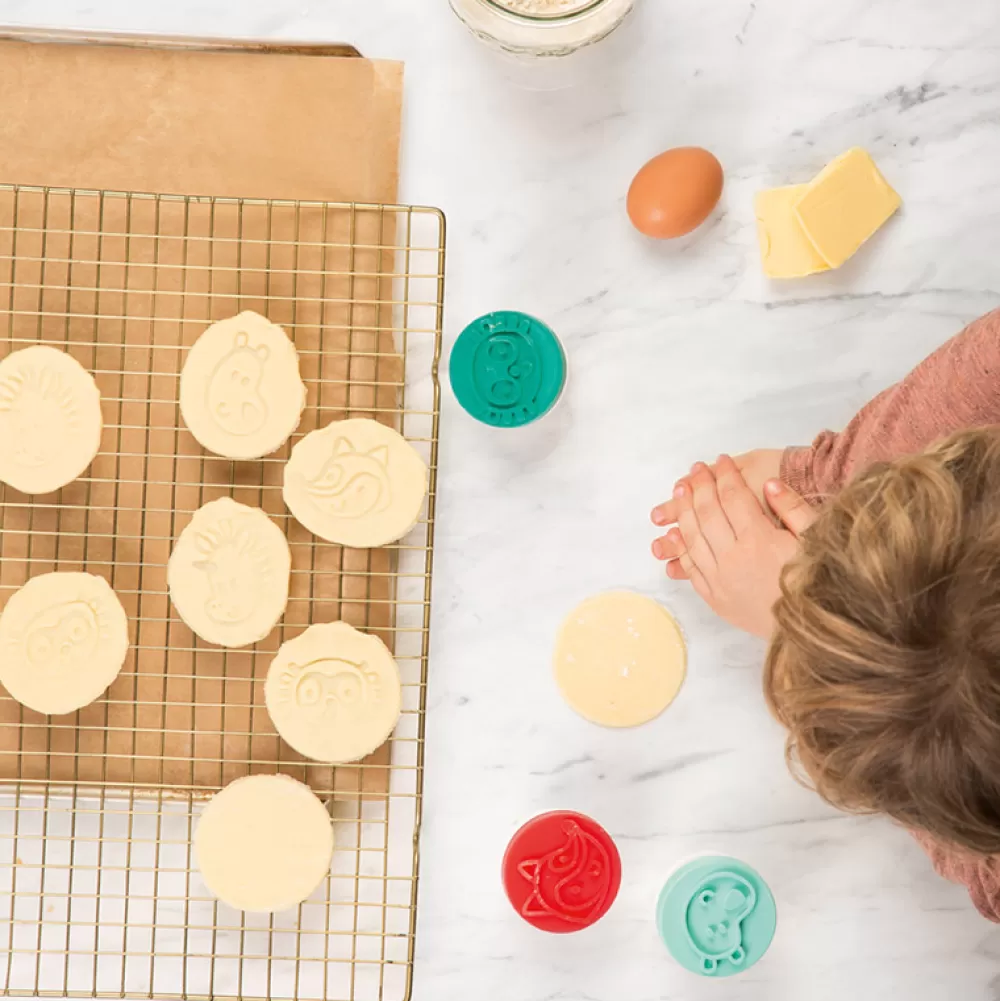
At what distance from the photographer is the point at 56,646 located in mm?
867

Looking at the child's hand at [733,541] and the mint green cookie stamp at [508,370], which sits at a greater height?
the mint green cookie stamp at [508,370]

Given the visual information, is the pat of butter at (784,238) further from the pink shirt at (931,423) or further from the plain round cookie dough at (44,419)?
the plain round cookie dough at (44,419)

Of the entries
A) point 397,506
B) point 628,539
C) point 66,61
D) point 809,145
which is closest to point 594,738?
point 628,539

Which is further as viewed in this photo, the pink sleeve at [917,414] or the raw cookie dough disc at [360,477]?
the raw cookie dough disc at [360,477]

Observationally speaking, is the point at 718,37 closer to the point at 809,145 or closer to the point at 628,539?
the point at 809,145

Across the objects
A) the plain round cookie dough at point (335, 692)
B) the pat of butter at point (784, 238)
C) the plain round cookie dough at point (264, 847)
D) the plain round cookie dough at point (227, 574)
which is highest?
the pat of butter at point (784, 238)

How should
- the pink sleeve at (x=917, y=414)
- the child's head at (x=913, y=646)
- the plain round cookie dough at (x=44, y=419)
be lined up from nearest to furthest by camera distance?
the child's head at (x=913, y=646), the pink sleeve at (x=917, y=414), the plain round cookie dough at (x=44, y=419)

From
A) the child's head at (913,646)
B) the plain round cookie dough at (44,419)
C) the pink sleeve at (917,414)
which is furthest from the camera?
the plain round cookie dough at (44,419)

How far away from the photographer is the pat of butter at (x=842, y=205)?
2.96ft

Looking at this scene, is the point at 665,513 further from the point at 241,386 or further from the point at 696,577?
the point at 241,386

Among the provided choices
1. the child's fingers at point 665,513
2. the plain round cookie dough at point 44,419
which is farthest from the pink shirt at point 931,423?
the plain round cookie dough at point 44,419

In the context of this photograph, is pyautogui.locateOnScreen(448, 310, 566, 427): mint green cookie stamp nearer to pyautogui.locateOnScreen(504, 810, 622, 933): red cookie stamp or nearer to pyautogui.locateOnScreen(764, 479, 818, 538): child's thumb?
pyautogui.locateOnScreen(764, 479, 818, 538): child's thumb

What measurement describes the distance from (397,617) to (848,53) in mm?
691

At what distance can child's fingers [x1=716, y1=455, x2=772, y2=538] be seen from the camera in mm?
874
